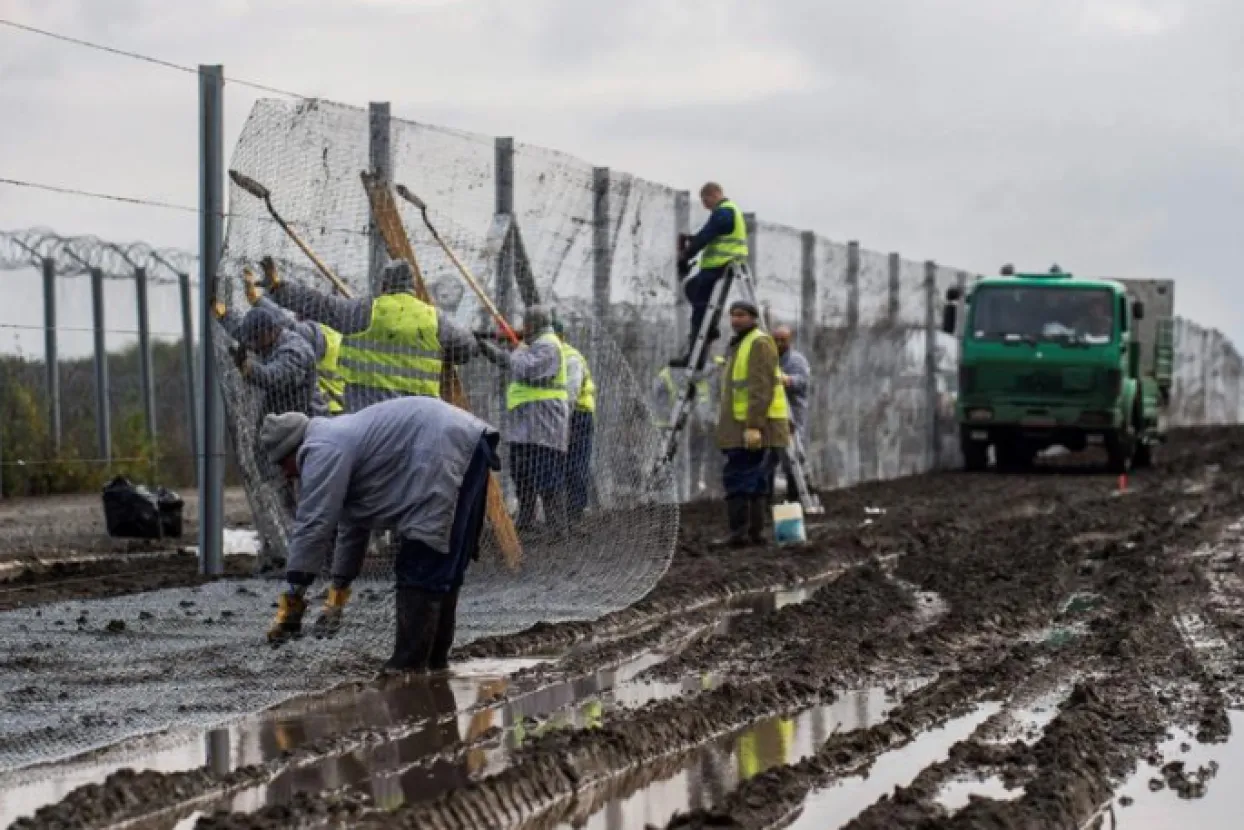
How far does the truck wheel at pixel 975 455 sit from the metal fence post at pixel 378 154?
18.5m

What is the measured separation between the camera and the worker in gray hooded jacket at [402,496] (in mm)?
10750

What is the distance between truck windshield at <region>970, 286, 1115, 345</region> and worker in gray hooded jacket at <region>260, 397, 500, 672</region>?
68.9 ft

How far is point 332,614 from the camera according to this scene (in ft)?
38.8

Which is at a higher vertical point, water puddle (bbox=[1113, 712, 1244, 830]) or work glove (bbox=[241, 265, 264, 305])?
work glove (bbox=[241, 265, 264, 305])

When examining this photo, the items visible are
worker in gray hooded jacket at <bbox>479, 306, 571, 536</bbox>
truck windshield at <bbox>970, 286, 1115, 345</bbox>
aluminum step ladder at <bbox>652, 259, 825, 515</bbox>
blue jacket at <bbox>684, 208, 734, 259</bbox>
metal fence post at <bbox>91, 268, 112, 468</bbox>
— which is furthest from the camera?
truck windshield at <bbox>970, 286, 1115, 345</bbox>

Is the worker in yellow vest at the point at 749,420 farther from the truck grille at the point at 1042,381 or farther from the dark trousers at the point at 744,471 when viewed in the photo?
the truck grille at the point at 1042,381

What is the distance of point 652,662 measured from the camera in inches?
474

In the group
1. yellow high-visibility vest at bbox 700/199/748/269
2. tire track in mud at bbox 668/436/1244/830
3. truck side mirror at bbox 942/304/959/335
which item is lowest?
tire track in mud at bbox 668/436/1244/830

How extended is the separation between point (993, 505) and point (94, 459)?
36.6 ft

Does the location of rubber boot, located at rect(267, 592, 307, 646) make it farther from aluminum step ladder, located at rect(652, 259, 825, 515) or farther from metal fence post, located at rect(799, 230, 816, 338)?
metal fence post, located at rect(799, 230, 816, 338)

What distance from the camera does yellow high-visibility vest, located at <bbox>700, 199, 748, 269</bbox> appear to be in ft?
71.4

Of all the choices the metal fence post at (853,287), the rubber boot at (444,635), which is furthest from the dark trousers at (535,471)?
the metal fence post at (853,287)

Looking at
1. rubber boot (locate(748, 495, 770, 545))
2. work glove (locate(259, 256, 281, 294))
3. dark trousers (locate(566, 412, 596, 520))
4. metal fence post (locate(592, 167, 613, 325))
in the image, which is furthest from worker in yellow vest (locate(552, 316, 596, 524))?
rubber boot (locate(748, 495, 770, 545))

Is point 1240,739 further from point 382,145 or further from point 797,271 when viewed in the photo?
point 797,271
